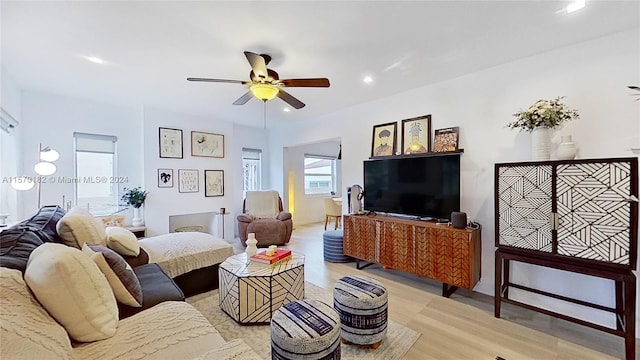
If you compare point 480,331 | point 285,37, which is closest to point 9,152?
point 285,37

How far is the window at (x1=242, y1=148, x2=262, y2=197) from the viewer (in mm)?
6375

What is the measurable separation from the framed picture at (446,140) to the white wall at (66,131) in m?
4.79

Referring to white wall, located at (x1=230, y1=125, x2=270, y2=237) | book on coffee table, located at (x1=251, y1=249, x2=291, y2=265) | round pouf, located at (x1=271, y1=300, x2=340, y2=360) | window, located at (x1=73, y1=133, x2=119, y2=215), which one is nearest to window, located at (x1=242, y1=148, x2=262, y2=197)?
white wall, located at (x1=230, y1=125, x2=270, y2=237)

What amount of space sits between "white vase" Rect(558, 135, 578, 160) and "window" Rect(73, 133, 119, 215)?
5.98 meters

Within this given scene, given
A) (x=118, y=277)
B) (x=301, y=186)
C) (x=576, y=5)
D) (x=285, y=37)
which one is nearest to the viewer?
(x=118, y=277)

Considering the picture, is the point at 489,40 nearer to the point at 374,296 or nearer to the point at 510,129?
the point at 510,129

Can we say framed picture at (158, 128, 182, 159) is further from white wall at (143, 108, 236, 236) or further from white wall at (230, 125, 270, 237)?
white wall at (230, 125, 270, 237)

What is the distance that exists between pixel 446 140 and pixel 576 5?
1598mm

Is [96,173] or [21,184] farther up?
[96,173]

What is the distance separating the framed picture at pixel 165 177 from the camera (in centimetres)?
470

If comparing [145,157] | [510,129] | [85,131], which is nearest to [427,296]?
[510,129]

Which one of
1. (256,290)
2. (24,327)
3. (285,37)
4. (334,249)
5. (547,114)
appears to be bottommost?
(334,249)

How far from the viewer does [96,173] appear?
4.36 m

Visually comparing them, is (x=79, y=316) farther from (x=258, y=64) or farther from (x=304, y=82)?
(x=304, y=82)
